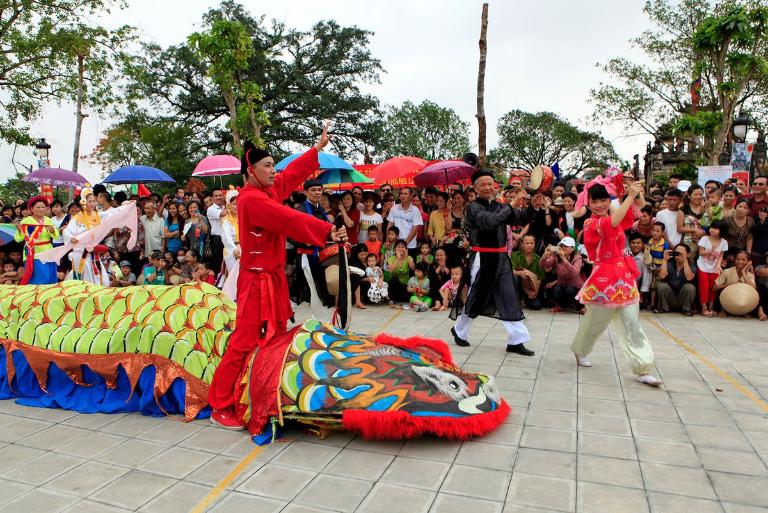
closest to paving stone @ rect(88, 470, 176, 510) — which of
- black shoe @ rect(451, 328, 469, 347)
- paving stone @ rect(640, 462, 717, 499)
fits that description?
paving stone @ rect(640, 462, 717, 499)

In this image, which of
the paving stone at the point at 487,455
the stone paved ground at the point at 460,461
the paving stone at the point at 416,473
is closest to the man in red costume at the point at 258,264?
the stone paved ground at the point at 460,461

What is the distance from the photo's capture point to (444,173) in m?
8.97

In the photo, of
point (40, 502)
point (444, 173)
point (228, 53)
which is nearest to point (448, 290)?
point (444, 173)

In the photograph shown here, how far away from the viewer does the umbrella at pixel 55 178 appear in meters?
10.7

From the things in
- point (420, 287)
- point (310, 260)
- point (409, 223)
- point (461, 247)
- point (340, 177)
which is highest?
point (340, 177)

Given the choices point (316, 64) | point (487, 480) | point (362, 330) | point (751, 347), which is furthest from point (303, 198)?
point (316, 64)

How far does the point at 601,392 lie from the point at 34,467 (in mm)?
3649

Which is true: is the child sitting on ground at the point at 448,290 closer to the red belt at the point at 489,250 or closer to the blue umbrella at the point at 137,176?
the red belt at the point at 489,250

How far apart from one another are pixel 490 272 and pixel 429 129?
29802mm

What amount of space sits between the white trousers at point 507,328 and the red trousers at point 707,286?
321cm

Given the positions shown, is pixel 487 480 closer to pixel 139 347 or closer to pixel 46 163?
pixel 139 347

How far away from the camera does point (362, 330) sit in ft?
21.2

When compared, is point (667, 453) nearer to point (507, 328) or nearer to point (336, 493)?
point (336, 493)

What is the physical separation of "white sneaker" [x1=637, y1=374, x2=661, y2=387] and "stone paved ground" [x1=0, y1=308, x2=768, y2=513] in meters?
0.10
